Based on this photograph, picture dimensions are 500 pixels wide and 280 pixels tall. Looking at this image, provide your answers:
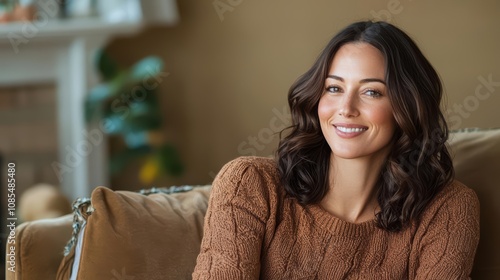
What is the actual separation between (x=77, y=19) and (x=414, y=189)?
2.31 meters

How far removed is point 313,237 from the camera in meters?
1.77

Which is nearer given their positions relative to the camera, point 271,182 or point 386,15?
point 271,182

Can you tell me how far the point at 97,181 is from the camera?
12.2 feet

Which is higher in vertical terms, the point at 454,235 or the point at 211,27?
the point at 211,27

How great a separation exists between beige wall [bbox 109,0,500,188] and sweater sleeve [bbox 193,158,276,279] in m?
2.02

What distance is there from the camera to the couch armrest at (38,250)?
1.62 m

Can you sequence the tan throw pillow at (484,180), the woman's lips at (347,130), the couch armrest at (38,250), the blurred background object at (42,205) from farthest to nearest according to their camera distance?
the blurred background object at (42,205) < the tan throw pillow at (484,180) < the woman's lips at (347,130) < the couch armrest at (38,250)

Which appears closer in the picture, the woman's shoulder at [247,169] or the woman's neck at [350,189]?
the woman's shoulder at [247,169]

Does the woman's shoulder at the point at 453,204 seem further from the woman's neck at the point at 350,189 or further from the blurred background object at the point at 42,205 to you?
the blurred background object at the point at 42,205

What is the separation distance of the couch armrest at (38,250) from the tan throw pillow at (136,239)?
0.04 meters

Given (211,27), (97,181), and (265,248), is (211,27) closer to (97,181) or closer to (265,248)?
(97,181)

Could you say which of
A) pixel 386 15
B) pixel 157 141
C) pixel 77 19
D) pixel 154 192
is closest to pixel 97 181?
pixel 157 141

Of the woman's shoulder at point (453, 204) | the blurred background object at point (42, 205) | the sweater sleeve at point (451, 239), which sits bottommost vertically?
the blurred background object at point (42, 205)

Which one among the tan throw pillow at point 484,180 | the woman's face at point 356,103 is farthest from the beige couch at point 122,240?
the tan throw pillow at point 484,180
